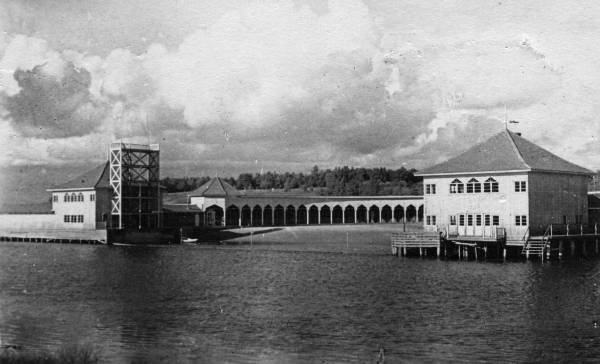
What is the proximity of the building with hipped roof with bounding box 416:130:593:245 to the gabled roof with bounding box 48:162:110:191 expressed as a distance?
129 ft

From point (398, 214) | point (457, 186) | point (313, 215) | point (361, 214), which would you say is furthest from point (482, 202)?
point (361, 214)

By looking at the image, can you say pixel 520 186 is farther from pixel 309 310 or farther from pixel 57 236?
pixel 57 236

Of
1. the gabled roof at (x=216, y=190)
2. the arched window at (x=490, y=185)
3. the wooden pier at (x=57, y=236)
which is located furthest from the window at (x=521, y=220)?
the gabled roof at (x=216, y=190)

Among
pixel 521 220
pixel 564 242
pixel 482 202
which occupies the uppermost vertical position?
pixel 482 202

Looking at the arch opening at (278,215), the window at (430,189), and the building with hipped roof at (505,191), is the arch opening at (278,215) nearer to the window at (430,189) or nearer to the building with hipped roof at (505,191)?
the window at (430,189)

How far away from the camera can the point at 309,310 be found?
2925 cm

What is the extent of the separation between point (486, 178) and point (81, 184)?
156ft

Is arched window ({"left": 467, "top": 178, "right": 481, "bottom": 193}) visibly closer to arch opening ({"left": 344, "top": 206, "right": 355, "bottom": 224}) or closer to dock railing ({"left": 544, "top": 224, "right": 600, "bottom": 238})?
dock railing ({"left": 544, "top": 224, "right": 600, "bottom": 238})

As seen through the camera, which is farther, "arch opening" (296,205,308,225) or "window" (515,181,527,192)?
"arch opening" (296,205,308,225)

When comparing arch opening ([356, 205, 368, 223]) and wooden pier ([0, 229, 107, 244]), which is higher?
arch opening ([356, 205, 368, 223])

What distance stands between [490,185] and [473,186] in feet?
4.26

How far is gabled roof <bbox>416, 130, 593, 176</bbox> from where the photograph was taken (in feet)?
164

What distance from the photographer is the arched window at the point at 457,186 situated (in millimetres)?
51819

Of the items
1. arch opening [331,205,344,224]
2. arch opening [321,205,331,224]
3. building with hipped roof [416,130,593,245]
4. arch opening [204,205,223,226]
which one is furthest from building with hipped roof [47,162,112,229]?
arch opening [331,205,344,224]
